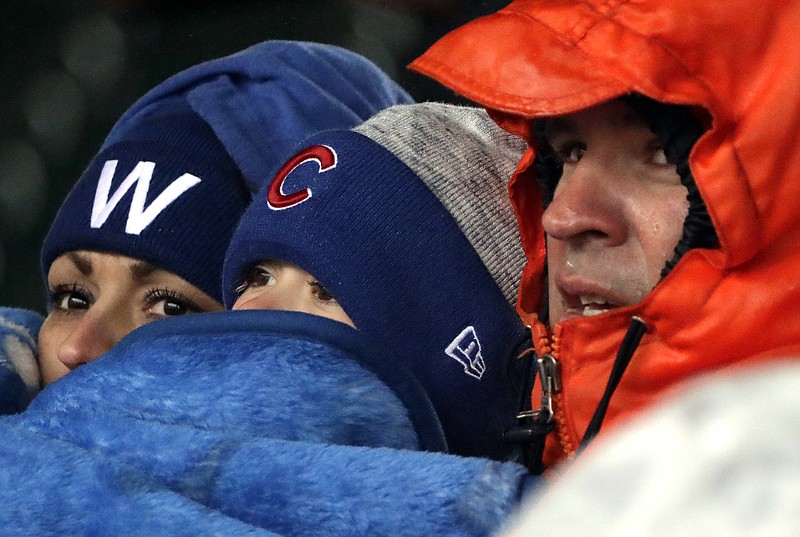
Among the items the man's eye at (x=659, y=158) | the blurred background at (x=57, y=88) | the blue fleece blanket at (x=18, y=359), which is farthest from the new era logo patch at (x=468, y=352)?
the blurred background at (x=57, y=88)

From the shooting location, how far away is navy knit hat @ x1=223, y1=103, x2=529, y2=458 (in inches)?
38.0

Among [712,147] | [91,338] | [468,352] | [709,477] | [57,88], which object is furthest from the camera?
[57,88]

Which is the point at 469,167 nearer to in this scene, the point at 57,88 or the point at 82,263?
the point at 82,263

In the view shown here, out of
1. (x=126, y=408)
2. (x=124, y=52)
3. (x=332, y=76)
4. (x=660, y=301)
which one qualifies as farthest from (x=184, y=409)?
(x=124, y=52)

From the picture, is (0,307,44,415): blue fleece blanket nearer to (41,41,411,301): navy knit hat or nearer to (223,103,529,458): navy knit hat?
(41,41,411,301): navy knit hat

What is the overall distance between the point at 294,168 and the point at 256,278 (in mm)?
116

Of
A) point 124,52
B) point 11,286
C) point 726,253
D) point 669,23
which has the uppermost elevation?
point 669,23

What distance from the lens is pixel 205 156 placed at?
1304 millimetres

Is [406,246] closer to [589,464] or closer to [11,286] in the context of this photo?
[589,464]

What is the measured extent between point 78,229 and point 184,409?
22.3 inches

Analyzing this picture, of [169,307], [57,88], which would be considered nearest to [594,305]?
[169,307]

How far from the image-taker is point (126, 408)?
803 millimetres

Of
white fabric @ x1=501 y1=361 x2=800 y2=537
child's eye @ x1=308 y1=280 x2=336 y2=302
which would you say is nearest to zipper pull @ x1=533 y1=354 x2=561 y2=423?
child's eye @ x1=308 y1=280 x2=336 y2=302

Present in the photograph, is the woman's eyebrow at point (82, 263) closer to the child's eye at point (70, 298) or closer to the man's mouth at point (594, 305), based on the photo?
the child's eye at point (70, 298)
